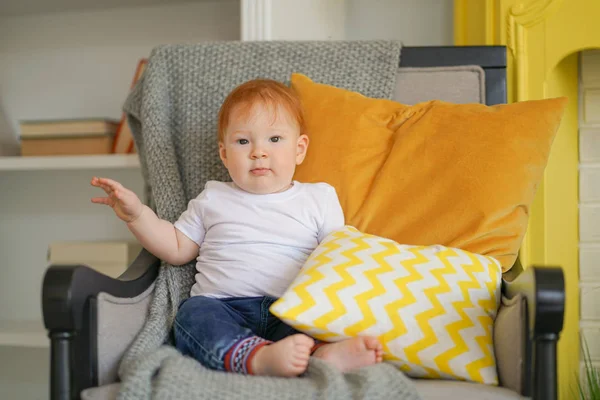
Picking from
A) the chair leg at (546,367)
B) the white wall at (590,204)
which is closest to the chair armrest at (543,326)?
the chair leg at (546,367)

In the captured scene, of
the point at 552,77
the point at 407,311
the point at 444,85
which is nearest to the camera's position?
the point at 407,311

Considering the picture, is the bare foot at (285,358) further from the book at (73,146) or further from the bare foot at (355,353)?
the book at (73,146)

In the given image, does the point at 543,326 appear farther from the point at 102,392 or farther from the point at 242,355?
the point at 102,392

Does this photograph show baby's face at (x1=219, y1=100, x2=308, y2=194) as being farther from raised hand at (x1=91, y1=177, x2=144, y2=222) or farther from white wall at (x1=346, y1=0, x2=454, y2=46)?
white wall at (x1=346, y1=0, x2=454, y2=46)

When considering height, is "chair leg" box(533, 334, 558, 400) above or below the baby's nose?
below

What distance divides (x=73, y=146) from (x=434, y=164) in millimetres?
1126

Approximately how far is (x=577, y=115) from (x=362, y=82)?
639 millimetres

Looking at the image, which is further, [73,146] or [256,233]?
[73,146]

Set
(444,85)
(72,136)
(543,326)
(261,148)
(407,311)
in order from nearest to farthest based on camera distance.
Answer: (543,326), (407,311), (261,148), (444,85), (72,136)

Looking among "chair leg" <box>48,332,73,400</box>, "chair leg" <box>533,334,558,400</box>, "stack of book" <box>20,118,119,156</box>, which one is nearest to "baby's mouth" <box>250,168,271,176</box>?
"chair leg" <box>48,332,73,400</box>

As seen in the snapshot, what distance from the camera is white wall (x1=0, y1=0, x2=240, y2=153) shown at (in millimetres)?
2020

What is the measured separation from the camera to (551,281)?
2.76 ft

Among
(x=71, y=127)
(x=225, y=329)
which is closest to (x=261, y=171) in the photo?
(x=225, y=329)

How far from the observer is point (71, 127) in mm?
1896
